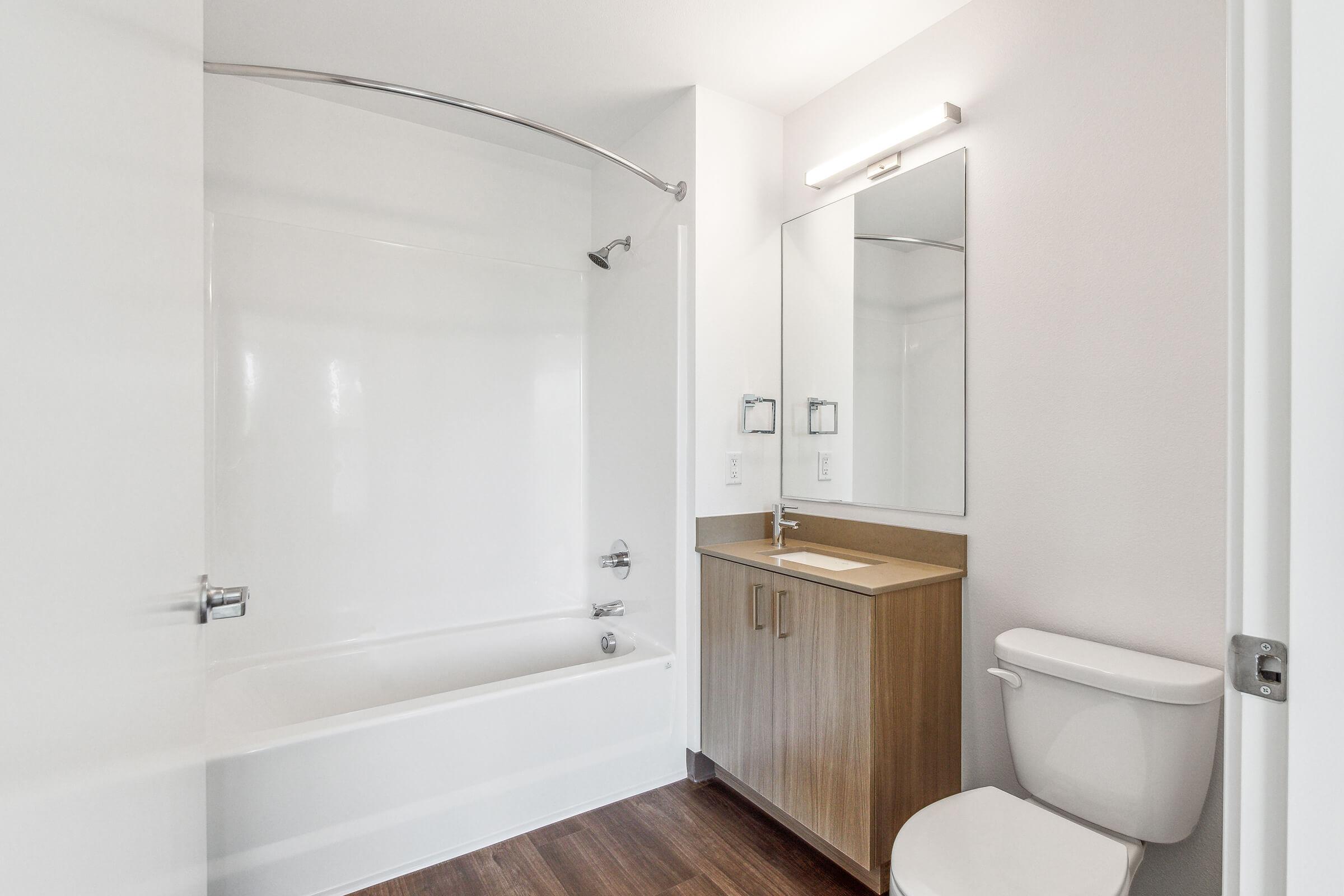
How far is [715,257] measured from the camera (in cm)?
244

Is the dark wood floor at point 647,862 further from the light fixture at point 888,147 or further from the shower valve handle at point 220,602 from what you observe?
the light fixture at point 888,147

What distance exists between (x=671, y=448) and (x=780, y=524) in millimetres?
521

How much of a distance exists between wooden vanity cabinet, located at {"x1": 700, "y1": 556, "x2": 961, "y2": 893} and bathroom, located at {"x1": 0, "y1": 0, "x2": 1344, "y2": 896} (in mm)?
17

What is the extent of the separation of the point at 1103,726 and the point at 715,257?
1.90 meters

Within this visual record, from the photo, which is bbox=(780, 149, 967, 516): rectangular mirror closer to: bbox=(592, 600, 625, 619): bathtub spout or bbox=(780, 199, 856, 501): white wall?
bbox=(780, 199, 856, 501): white wall

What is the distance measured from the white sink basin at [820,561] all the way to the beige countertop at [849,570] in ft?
0.05

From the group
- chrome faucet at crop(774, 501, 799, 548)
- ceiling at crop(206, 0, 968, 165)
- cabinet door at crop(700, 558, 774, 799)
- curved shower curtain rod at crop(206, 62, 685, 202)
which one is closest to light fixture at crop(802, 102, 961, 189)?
ceiling at crop(206, 0, 968, 165)

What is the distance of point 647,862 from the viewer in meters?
1.91

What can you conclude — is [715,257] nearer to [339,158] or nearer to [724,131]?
[724,131]

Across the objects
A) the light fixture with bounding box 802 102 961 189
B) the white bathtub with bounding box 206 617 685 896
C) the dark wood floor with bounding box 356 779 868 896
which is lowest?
the dark wood floor with bounding box 356 779 868 896

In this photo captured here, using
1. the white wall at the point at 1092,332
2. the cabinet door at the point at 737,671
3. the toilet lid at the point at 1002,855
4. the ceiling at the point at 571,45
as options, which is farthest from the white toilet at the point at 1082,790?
the ceiling at the point at 571,45

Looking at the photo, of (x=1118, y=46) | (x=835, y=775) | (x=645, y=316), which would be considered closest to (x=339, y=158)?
(x=645, y=316)

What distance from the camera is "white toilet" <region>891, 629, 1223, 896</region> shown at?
1230 millimetres

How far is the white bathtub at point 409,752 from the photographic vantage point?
1.69 metres
